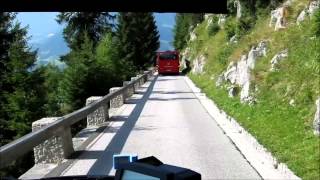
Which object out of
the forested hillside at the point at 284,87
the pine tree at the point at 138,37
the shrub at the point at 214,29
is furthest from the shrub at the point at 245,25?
the pine tree at the point at 138,37

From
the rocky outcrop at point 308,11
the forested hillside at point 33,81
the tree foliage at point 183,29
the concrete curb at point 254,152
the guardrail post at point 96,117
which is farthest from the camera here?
the tree foliage at point 183,29

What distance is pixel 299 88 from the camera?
15266 millimetres

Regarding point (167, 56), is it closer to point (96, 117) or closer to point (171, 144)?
point (96, 117)

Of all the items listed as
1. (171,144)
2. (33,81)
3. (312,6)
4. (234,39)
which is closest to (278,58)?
(312,6)

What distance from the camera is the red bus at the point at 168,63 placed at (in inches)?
2793

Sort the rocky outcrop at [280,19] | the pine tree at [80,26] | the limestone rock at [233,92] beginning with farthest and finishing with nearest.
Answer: the pine tree at [80,26] < the rocky outcrop at [280,19] < the limestone rock at [233,92]

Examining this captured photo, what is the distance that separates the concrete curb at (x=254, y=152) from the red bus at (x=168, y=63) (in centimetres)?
5223

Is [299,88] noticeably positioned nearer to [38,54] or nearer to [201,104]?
[201,104]

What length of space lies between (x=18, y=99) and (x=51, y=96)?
988cm

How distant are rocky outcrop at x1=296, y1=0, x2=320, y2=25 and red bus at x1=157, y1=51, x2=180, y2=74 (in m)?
49.2

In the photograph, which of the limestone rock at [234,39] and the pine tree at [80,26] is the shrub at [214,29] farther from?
the limestone rock at [234,39]

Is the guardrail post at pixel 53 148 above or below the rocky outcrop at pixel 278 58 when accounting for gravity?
below

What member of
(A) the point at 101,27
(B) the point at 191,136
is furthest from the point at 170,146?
(A) the point at 101,27

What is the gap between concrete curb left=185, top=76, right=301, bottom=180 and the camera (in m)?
9.97
